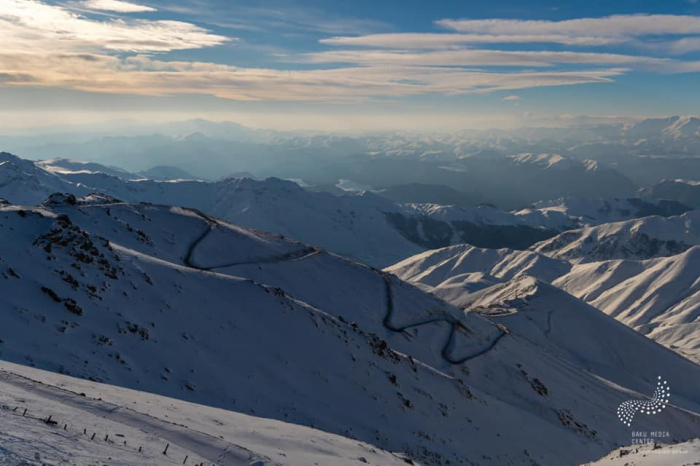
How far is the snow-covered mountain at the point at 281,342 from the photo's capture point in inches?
1401

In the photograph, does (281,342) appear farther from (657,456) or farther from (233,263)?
(657,456)

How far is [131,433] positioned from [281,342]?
30.2 meters

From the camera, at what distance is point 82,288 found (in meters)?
40.1

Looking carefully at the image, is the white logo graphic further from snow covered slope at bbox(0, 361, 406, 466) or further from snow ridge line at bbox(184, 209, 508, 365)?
snow covered slope at bbox(0, 361, 406, 466)

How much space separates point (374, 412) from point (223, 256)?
44.1 metres

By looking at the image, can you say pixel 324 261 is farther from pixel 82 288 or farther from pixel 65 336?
pixel 65 336

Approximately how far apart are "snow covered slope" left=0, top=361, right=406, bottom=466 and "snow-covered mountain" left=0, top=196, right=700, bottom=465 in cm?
247

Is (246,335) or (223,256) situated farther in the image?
(223,256)

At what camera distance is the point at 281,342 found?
48.0 m

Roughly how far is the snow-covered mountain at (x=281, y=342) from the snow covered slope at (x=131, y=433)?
8.11 ft

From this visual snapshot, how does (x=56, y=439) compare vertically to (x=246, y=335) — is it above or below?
above

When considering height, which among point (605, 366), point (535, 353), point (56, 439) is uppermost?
point (56, 439)

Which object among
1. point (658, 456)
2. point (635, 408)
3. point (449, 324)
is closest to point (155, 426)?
point (658, 456)

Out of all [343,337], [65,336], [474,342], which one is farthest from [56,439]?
[474,342]
